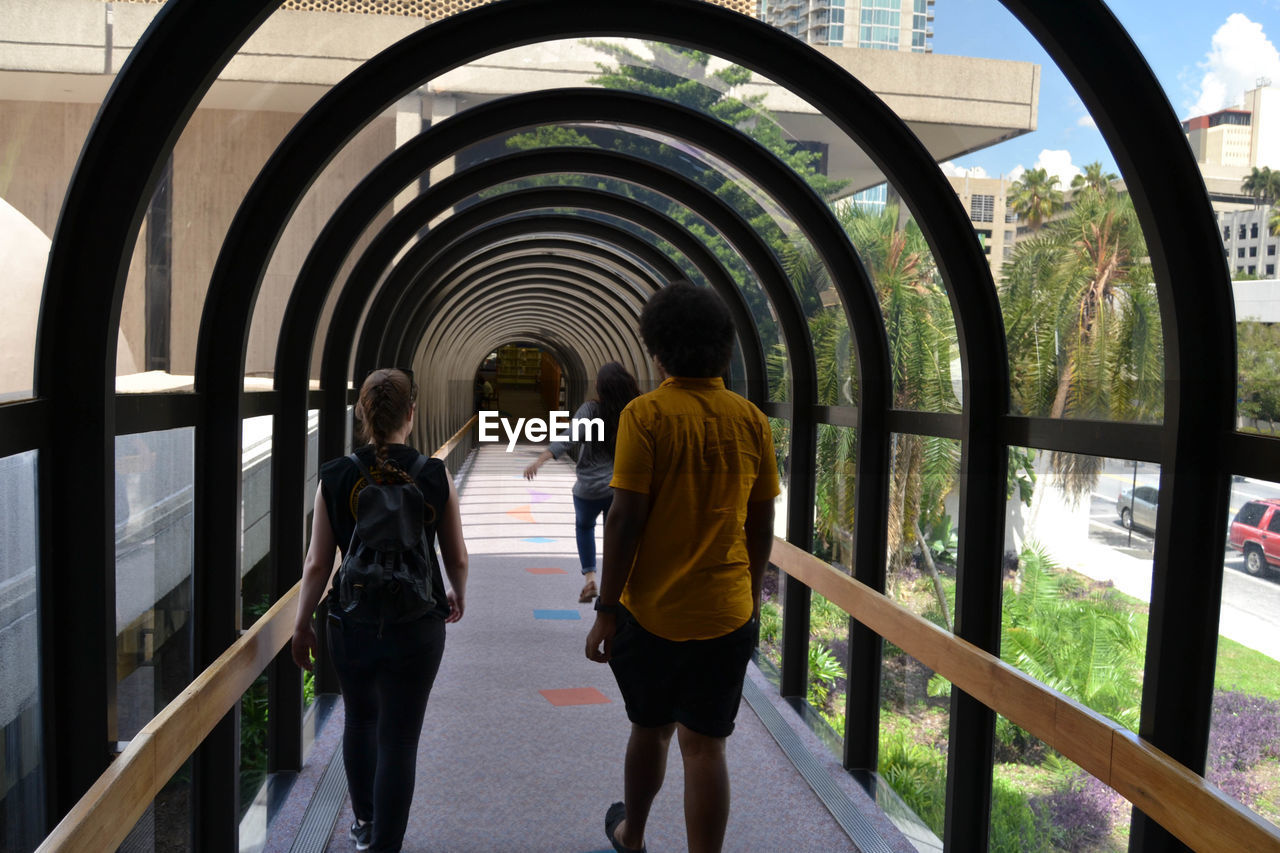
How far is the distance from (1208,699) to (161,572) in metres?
3.08

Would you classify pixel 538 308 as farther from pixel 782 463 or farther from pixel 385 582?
pixel 385 582

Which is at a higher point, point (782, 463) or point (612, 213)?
point (612, 213)

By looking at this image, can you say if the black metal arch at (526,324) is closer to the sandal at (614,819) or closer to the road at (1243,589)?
the sandal at (614,819)

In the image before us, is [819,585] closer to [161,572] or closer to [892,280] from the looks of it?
[892,280]

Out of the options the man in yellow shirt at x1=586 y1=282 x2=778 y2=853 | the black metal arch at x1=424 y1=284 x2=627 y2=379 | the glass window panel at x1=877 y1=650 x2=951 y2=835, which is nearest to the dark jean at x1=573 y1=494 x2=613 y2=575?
the glass window panel at x1=877 y1=650 x2=951 y2=835

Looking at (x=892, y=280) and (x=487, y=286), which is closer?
(x=892, y=280)

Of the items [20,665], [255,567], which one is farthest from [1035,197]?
[20,665]

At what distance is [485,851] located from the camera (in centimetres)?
390

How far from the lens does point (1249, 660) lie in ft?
8.76

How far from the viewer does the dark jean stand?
23.0 feet

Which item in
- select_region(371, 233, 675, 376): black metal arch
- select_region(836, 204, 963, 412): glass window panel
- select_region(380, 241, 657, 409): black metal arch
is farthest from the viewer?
select_region(380, 241, 657, 409): black metal arch

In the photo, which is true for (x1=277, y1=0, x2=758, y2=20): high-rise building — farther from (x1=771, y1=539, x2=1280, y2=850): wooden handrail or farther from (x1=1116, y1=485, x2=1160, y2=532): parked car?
(x1=771, y1=539, x2=1280, y2=850): wooden handrail

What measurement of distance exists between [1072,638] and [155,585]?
3232 mm

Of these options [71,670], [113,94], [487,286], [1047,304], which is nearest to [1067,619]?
[1047,304]
